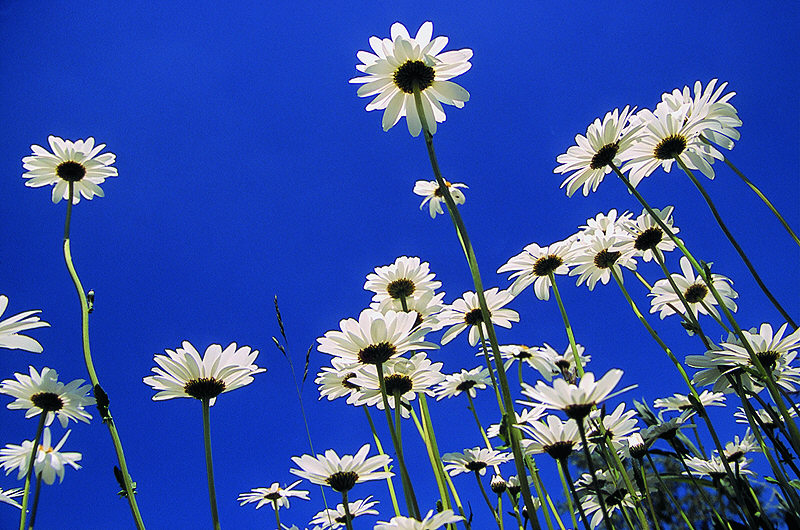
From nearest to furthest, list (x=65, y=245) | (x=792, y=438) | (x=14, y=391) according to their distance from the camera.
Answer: (x=792, y=438)
(x=65, y=245)
(x=14, y=391)

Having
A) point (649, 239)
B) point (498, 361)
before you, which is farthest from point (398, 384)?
point (649, 239)

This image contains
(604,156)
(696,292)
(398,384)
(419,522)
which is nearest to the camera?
(419,522)

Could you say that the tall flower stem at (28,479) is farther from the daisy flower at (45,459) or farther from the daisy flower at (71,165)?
the daisy flower at (71,165)

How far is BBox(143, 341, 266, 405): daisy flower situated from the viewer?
138cm

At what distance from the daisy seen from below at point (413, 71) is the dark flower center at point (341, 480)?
99 centimetres

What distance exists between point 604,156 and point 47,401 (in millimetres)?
2399

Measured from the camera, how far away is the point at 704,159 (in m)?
1.99

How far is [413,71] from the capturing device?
5.05 ft

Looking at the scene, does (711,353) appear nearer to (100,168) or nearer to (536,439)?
(536,439)

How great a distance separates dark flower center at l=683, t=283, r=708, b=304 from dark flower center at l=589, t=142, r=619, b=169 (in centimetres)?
75

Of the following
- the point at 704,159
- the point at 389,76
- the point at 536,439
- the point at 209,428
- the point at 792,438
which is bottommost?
the point at 792,438

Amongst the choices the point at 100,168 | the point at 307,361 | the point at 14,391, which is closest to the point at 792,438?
the point at 307,361

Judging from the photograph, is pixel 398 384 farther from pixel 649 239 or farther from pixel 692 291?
pixel 692 291

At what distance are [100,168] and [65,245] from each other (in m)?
1.04
